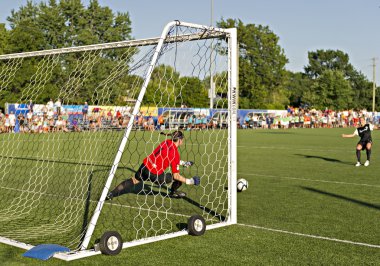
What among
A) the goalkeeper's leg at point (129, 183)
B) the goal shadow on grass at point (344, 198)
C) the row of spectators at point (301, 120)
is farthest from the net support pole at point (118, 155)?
the row of spectators at point (301, 120)

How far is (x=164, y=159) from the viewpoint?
344 inches

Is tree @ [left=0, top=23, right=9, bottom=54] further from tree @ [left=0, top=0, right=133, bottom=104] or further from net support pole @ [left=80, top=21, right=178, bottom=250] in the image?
net support pole @ [left=80, top=21, right=178, bottom=250]

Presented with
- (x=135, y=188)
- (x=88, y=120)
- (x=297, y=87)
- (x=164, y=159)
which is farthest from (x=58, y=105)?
(x=297, y=87)

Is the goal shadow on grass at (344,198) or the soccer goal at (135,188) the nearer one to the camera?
the soccer goal at (135,188)

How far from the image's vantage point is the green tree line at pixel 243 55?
4912 cm

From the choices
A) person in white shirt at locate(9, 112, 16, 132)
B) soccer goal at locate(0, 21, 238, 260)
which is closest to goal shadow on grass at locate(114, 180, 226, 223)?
soccer goal at locate(0, 21, 238, 260)

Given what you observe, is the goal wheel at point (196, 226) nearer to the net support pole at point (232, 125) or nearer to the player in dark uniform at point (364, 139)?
the net support pole at point (232, 125)

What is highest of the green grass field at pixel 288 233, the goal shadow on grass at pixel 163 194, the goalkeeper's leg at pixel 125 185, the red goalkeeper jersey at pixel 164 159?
the red goalkeeper jersey at pixel 164 159

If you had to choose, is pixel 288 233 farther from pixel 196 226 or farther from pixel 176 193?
pixel 176 193

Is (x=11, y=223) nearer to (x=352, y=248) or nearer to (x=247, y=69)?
(x=352, y=248)

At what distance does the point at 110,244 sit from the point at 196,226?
1365 millimetres

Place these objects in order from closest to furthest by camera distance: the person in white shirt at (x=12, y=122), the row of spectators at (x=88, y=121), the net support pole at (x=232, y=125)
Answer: the net support pole at (x=232, y=125)
the row of spectators at (x=88, y=121)
the person in white shirt at (x=12, y=122)

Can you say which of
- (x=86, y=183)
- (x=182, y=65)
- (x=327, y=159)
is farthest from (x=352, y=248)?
(x=327, y=159)

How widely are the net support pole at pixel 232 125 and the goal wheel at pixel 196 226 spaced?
778 mm
